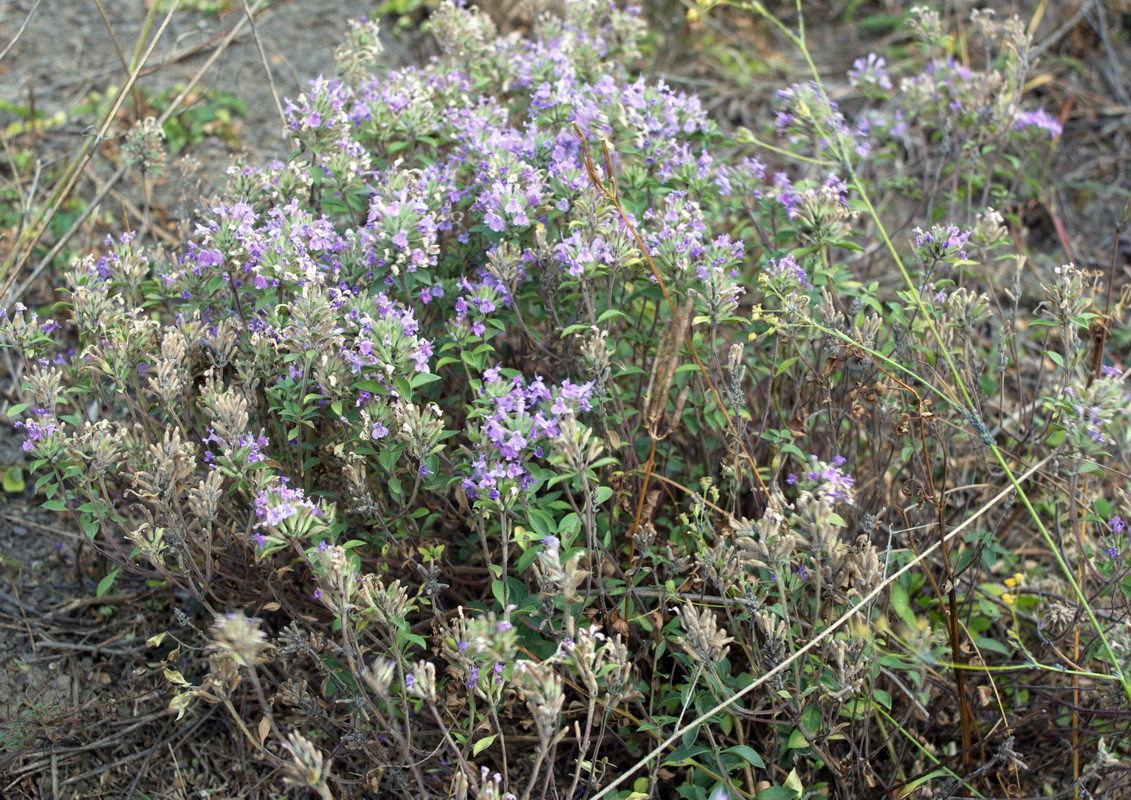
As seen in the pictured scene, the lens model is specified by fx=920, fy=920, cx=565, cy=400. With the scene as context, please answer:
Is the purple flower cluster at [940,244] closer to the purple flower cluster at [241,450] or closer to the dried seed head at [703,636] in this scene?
the dried seed head at [703,636]

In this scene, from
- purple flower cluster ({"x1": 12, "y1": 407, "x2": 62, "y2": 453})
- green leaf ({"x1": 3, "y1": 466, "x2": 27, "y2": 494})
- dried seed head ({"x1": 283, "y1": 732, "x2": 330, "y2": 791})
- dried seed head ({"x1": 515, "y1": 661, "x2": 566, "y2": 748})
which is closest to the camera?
dried seed head ({"x1": 283, "y1": 732, "x2": 330, "y2": 791})

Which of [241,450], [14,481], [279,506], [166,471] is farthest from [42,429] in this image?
[14,481]

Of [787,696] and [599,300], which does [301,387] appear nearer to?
[599,300]

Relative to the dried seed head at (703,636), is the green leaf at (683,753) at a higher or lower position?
lower

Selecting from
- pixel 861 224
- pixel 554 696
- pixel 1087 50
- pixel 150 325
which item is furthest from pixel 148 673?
pixel 1087 50

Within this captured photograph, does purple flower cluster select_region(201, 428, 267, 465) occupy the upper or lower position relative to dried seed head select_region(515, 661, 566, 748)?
upper

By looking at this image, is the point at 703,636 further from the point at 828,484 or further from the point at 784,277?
the point at 784,277

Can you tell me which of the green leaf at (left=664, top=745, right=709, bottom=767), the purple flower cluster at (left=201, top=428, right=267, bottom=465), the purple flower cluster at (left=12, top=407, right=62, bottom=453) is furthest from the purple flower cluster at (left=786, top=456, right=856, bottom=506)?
the purple flower cluster at (left=12, top=407, right=62, bottom=453)

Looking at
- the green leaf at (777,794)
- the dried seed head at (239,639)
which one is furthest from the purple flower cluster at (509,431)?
the green leaf at (777,794)

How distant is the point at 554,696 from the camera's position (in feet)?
5.72

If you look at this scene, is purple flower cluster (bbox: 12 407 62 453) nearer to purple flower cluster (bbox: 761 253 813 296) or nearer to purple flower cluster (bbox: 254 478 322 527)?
purple flower cluster (bbox: 254 478 322 527)

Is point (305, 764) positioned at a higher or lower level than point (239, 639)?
lower

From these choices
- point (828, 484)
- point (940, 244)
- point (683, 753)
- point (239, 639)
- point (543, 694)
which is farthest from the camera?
point (940, 244)

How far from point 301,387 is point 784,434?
4.16ft
